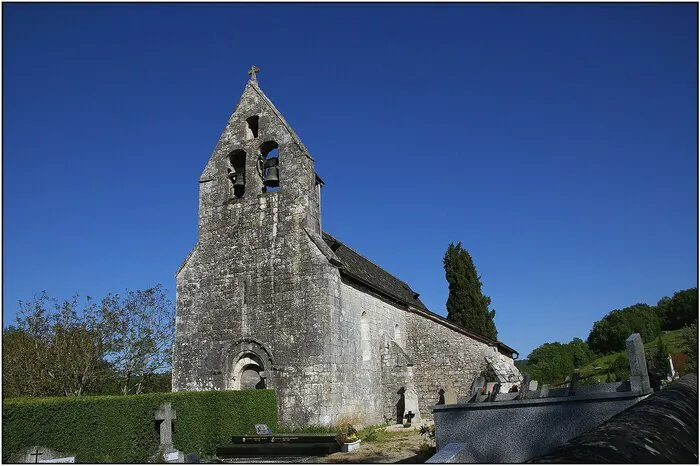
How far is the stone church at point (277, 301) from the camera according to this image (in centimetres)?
1728

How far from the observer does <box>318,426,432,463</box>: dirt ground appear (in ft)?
41.9

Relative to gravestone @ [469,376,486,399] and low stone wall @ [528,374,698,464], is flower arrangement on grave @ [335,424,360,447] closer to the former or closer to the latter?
gravestone @ [469,376,486,399]

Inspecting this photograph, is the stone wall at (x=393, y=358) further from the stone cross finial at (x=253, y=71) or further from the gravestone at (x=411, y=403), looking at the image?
the stone cross finial at (x=253, y=71)

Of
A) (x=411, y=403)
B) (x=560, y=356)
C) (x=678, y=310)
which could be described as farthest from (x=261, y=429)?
(x=678, y=310)

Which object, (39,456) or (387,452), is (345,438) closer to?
(387,452)

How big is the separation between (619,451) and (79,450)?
13.0 metres

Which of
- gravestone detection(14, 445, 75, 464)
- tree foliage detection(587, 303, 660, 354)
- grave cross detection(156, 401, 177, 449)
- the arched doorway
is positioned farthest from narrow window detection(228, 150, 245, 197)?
tree foliage detection(587, 303, 660, 354)

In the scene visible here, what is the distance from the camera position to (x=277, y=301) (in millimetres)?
18078

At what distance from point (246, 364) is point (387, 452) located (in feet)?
21.4

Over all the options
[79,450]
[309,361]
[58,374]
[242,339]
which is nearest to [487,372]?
[309,361]

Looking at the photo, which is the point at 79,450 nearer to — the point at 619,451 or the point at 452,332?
the point at 619,451

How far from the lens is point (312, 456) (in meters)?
13.7

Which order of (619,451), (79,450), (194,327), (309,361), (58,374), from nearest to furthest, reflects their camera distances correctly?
(619,451)
(79,450)
(309,361)
(194,327)
(58,374)

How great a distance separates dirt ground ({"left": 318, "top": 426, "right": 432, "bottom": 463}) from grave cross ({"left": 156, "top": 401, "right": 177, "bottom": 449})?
3999 millimetres
